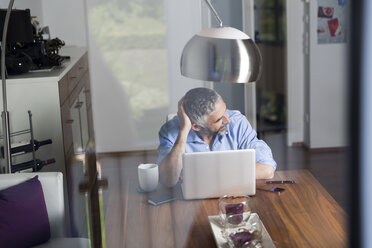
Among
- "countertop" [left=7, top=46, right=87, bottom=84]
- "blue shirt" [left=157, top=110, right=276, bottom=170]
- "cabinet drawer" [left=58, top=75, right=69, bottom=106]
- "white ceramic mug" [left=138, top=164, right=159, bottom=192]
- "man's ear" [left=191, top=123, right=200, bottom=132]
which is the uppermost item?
"countertop" [left=7, top=46, right=87, bottom=84]

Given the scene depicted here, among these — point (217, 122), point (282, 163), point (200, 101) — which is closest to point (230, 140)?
point (217, 122)

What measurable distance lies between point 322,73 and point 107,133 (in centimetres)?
87

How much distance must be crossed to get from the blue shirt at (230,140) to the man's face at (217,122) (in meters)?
0.02

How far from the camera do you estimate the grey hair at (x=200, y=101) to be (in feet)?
5.94

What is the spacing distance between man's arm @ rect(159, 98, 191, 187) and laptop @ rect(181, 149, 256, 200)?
0.24m

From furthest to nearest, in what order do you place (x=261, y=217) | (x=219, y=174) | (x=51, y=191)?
(x=51, y=191)
(x=219, y=174)
(x=261, y=217)

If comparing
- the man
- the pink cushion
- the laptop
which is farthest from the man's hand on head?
the pink cushion

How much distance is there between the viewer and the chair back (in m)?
1.51

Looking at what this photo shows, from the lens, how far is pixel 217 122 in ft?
5.78

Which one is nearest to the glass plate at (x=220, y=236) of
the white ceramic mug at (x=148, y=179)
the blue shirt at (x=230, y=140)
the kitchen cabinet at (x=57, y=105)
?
the white ceramic mug at (x=148, y=179)

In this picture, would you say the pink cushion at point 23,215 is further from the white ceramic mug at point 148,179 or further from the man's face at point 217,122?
the man's face at point 217,122

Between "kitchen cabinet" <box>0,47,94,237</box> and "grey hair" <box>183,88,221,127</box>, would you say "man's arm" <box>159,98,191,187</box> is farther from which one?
"kitchen cabinet" <box>0,47,94,237</box>

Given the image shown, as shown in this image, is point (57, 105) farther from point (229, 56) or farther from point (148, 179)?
point (229, 56)

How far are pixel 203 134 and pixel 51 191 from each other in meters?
0.57
